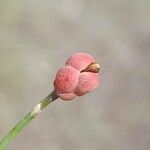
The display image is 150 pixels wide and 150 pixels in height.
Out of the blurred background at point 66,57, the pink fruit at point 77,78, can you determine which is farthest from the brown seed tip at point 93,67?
the blurred background at point 66,57

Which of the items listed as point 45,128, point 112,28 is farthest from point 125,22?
point 45,128

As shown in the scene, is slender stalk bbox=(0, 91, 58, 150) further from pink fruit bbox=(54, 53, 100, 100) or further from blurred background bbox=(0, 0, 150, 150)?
blurred background bbox=(0, 0, 150, 150)

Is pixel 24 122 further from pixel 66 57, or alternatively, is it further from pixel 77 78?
pixel 66 57

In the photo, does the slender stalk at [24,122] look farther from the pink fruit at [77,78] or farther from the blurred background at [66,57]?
the blurred background at [66,57]

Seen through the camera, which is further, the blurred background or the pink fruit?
the blurred background

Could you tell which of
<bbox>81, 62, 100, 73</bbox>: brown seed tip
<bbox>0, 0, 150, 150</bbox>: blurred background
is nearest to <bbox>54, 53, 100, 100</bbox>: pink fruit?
<bbox>81, 62, 100, 73</bbox>: brown seed tip

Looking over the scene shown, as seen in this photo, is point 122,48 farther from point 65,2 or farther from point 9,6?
point 9,6

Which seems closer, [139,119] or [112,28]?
[139,119]
